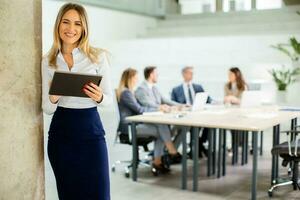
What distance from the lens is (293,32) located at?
8.77 meters

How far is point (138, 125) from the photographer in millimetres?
5113

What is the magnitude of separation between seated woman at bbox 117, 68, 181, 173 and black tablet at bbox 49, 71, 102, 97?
2.84 meters

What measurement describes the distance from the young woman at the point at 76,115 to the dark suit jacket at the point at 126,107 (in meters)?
2.67

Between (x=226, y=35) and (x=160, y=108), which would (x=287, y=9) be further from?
(x=160, y=108)

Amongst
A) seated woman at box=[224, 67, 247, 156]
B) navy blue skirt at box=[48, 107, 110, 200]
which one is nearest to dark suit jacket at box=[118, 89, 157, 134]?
seated woman at box=[224, 67, 247, 156]

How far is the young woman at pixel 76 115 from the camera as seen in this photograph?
2262 mm

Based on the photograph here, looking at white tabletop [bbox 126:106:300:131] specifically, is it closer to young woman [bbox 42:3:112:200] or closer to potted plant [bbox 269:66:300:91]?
young woman [bbox 42:3:112:200]

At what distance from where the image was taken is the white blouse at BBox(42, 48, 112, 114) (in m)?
2.28

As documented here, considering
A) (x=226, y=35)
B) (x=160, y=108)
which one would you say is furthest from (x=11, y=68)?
(x=226, y=35)

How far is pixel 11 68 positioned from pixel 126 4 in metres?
9.02

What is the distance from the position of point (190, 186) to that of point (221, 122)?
77cm

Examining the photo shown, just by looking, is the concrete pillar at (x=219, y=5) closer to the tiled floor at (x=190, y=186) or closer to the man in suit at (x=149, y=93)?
the man in suit at (x=149, y=93)

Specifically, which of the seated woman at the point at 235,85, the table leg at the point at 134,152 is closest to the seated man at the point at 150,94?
the table leg at the point at 134,152

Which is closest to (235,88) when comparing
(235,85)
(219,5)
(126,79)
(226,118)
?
(235,85)
